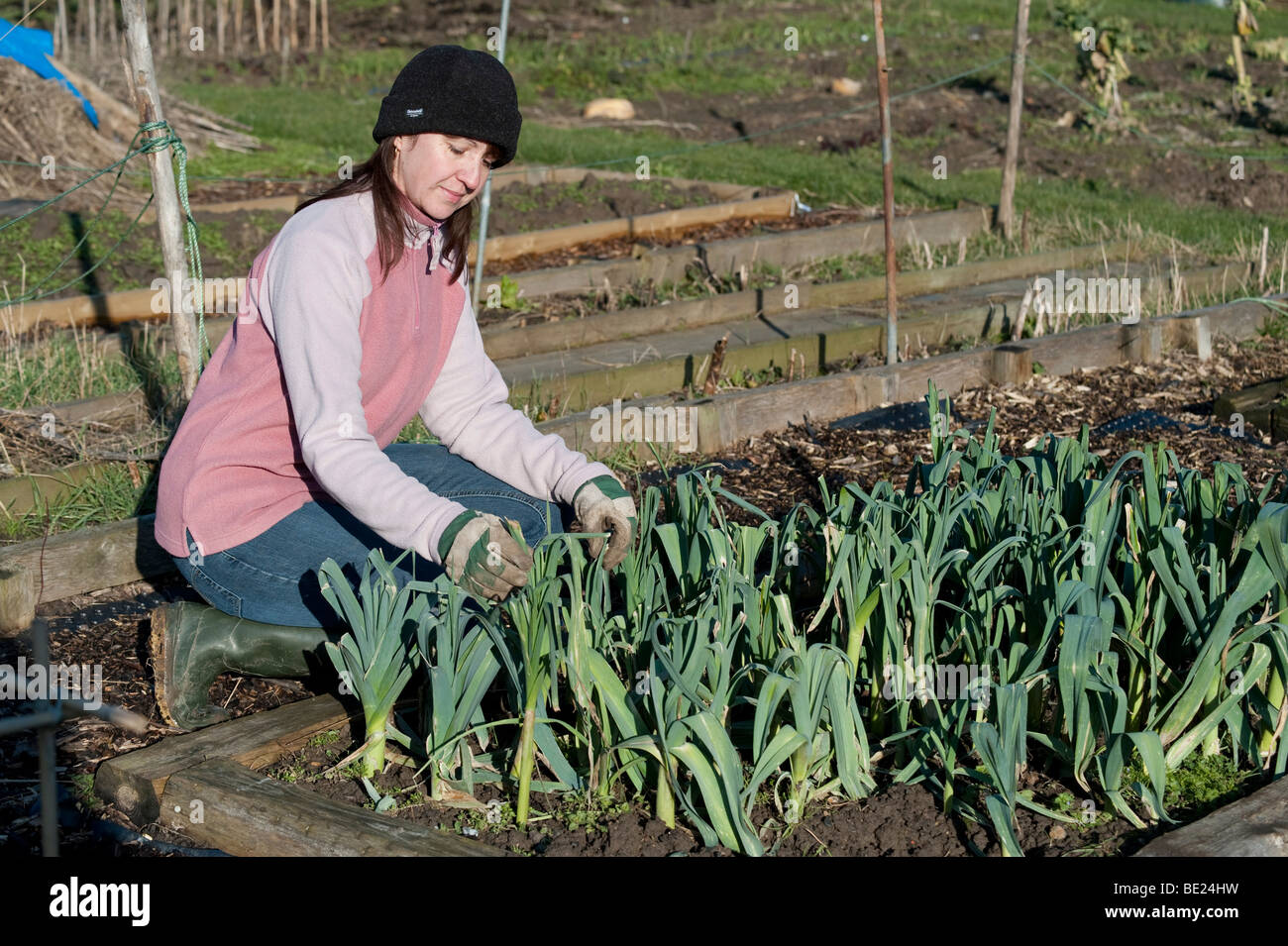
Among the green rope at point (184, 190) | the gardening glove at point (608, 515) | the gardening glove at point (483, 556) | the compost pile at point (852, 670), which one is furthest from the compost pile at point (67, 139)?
the compost pile at point (852, 670)

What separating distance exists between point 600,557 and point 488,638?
0.85 feet

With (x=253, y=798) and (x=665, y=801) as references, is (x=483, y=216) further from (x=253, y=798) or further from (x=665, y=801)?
(x=665, y=801)

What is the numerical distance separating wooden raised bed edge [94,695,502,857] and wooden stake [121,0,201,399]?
4.82 ft

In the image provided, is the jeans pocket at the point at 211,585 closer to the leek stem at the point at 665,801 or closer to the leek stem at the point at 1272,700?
the leek stem at the point at 665,801

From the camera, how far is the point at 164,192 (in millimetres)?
3963

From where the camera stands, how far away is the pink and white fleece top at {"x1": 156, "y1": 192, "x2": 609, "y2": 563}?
2645 millimetres

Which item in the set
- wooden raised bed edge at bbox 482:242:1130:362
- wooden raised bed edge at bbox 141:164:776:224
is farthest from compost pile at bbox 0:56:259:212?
wooden raised bed edge at bbox 482:242:1130:362

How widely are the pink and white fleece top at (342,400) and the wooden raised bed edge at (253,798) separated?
42 cm

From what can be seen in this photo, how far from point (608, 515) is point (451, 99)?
871mm

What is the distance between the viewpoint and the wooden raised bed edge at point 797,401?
3553 mm

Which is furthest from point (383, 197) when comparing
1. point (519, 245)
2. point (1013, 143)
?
point (1013, 143)

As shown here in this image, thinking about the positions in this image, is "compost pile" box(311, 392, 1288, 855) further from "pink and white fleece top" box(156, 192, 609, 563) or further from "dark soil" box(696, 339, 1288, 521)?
"dark soil" box(696, 339, 1288, 521)

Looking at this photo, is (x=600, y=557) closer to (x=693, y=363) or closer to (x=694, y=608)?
(x=694, y=608)
